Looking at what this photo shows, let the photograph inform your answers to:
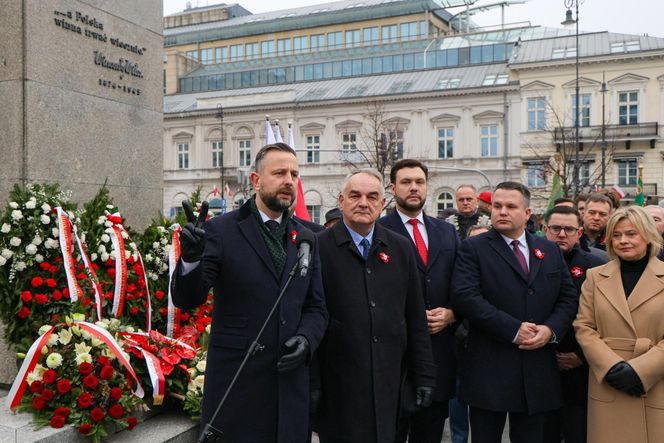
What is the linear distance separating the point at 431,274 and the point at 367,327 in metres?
1.01

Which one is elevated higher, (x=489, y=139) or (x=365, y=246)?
(x=489, y=139)

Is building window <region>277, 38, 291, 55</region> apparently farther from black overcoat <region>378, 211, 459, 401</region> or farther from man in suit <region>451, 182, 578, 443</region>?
man in suit <region>451, 182, 578, 443</region>

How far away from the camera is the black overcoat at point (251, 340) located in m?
3.54

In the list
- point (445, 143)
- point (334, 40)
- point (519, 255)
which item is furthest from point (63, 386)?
point (334, 40)

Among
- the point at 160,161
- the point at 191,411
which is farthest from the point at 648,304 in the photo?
the point at 160,161

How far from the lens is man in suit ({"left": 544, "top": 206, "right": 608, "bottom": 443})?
4773mm

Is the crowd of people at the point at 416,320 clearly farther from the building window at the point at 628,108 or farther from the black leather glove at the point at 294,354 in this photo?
the building window at the point at 628,108

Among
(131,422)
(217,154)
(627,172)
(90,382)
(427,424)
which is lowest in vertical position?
(427,424)

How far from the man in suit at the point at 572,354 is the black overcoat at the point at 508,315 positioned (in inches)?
12.8

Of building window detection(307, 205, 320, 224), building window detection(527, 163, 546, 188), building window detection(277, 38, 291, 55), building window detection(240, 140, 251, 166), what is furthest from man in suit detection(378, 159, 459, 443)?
building window detection(277, 38, 291, 55)

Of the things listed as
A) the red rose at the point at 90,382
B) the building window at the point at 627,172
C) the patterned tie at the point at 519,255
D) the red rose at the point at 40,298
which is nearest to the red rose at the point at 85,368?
the red rose at the point at 90,382

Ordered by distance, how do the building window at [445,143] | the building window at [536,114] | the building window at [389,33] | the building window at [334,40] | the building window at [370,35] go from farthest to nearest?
the building window at [334,40]
the building window at [370,35]
the building window at [389,33]
the building window at [445,143]
the building window at [536,114]

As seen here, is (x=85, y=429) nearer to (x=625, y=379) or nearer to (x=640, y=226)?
(x=625, y=379)

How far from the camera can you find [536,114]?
137 ft
